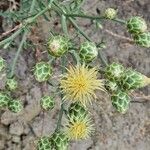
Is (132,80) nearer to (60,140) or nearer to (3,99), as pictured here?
(60,140)

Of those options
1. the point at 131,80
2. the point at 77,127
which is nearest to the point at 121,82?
the point at 131,80

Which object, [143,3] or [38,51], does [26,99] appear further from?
[143,3]

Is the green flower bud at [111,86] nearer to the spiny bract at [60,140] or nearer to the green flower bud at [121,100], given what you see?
the green flower bud at [121,100]

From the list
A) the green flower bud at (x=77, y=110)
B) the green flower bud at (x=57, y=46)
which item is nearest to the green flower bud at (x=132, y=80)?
the green flower bud at (x=77, y=110)

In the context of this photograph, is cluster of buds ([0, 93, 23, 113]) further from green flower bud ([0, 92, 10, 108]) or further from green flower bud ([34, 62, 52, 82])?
green flower bud ([34, 62, 52, 82])

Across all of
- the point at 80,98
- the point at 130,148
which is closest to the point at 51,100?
the point at 80,98

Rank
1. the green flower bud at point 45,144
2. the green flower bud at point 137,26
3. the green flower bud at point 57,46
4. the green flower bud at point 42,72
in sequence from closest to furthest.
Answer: the green flower bud at point 57,46, the green flower bud at point 42,72, the green flower bud at point 45,144, the green flower bud at point 137,26
